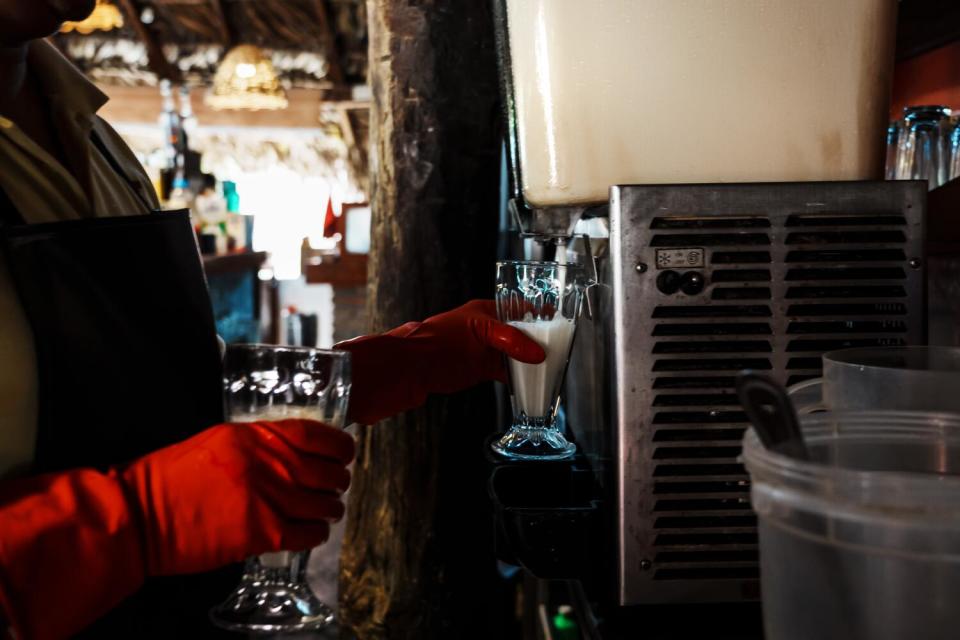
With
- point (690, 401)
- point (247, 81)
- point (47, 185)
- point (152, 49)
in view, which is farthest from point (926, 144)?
point (152, 49)

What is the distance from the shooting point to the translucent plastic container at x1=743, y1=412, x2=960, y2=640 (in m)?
0.55

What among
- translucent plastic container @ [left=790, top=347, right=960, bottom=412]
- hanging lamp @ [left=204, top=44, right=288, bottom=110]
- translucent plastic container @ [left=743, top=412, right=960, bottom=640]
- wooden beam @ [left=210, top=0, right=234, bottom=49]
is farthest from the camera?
wooden beam @ [left=210, top=0, right=234, bottom=49]

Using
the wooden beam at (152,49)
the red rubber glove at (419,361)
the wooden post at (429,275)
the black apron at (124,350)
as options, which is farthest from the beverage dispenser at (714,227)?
the wooden beam at (152,49)

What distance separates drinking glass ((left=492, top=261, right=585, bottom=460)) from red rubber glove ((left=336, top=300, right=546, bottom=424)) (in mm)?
208

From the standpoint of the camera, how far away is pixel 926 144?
55.2 inches

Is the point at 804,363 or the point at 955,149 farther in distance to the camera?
the point at 955,149

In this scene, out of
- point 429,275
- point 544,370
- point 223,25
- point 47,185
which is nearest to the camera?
point 544,370

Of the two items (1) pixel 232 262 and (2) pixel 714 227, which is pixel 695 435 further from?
(1) pixel 232 262

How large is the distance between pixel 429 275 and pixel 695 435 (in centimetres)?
142

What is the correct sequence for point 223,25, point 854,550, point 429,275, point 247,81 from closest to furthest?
point 854,550, point 429,275, point 247,81, point 223,25

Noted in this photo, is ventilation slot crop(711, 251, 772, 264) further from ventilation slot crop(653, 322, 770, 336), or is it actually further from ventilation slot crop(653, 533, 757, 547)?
ventilation slot crop(653, 533, 757, 547)

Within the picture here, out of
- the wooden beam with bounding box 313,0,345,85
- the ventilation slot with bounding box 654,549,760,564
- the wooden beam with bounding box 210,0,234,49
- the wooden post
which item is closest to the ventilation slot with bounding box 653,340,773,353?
the ventilation slot with bounding box 654,549,760,564

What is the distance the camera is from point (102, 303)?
1399 millimetres

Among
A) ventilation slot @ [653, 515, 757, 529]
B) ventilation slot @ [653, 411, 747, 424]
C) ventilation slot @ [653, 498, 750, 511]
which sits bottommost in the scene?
ventilation slot @ [653, 515, 757, 529]
